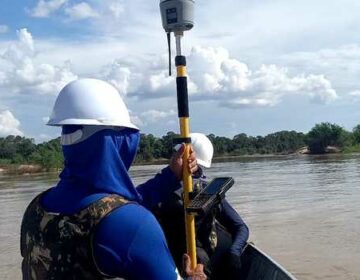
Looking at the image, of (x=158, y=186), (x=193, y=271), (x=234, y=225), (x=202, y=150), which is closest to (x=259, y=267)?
(x=234, y=225)

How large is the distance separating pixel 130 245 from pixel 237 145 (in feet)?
306

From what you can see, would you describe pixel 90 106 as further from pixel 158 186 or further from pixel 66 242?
pixel 158 186

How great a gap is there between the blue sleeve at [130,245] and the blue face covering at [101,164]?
0.13 m

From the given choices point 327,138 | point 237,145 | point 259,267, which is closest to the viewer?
point 259,267

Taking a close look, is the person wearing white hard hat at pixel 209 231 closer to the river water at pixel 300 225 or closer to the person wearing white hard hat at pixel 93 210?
the person wearing white hard hat at pixel 93 210

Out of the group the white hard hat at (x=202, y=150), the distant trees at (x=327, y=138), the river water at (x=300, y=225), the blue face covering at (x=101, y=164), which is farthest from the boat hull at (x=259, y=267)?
the distant trees at (x=327, y=138)

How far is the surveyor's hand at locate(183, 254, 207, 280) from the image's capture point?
→ 8.61 ft

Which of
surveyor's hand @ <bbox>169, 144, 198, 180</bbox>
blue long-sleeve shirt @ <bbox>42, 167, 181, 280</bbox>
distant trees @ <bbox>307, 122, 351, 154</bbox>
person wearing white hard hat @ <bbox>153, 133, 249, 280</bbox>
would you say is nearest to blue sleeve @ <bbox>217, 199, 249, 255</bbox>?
person wearing white hard hat @ <bbox>153, 133, 249, 280</bbox>

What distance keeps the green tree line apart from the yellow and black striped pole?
63.6 m

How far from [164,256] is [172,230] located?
2.34 m

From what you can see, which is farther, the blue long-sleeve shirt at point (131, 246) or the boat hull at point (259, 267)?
the boat hull at point (259, 267)

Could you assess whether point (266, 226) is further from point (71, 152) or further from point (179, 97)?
point (71, 152)

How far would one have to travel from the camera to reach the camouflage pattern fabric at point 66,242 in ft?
5.75

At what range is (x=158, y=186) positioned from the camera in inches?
132
